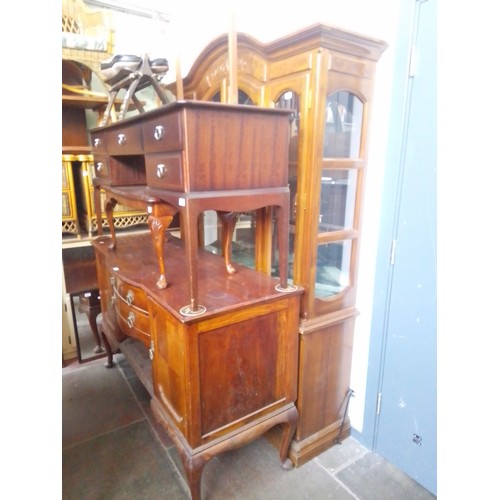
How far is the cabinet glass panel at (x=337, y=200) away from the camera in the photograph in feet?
4.61

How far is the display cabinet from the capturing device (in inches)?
49.2

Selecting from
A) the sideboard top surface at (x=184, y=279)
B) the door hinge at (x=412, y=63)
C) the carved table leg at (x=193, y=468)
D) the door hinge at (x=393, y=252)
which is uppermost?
the door hinge at (x=412, y=63)

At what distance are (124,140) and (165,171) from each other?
1.48 ft

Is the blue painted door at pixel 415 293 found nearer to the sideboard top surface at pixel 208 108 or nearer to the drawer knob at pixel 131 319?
the sideboard top surface at pixel 208 108

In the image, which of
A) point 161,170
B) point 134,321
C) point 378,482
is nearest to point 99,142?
point 161,170

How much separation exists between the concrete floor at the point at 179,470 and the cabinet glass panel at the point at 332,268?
2.58 feet

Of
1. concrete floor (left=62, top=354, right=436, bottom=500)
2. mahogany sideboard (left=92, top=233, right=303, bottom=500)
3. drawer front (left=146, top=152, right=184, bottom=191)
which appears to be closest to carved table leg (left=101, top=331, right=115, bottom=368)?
concrete floor (left=62, top=354, right=436, bottom=500)

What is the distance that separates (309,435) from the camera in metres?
1.60

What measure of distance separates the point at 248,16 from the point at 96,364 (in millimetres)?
2305

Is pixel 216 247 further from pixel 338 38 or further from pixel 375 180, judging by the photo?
pixel 338 38

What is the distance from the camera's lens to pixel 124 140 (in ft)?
4.87

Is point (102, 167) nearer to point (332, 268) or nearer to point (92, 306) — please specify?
point (92, 306)

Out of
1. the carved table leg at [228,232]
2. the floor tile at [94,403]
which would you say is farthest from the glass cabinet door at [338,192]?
the floor tile at [94,403]

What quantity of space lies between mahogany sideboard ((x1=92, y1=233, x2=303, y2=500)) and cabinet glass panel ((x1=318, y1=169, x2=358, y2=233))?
0.33 m
